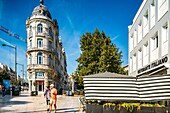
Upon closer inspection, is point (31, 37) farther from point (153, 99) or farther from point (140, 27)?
point (153, 99)

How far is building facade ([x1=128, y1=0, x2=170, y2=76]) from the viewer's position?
1350 cm

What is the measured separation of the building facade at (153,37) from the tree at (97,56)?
7270 millimetres

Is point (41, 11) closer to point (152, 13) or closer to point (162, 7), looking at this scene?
point (152, 13)

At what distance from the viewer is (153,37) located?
16641mm

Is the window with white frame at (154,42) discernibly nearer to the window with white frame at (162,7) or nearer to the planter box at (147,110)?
the window with white frame at (162,7)

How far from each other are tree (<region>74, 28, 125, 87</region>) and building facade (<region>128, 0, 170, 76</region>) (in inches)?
286

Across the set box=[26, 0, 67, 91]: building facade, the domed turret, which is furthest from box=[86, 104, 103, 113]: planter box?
the domed turret

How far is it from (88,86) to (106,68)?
19936mm

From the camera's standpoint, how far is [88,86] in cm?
1011

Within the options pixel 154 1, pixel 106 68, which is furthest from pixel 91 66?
pixel 154 1

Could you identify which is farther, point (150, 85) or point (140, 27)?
point (140, 27)

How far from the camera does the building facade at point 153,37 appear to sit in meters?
13.5

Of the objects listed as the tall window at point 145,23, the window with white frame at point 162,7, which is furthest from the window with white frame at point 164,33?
the tall window at point 145,23

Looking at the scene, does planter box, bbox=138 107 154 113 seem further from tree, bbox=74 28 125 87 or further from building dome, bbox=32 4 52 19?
building dome, bbox=32 4 52 19
